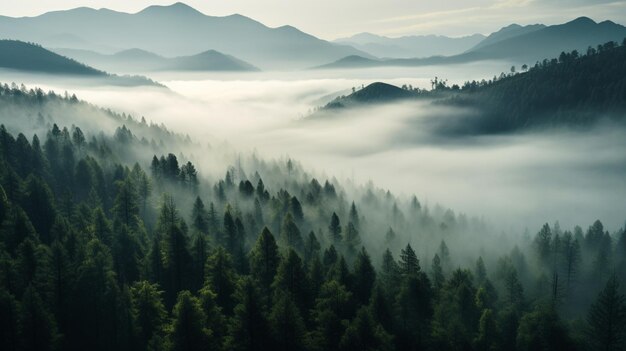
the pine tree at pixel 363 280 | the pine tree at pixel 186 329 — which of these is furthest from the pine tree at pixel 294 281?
the pine tree at pixel 186 329

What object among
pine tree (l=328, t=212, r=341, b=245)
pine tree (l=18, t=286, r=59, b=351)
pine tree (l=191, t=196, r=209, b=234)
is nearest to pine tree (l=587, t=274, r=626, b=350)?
pine tree (l=328, t=212, r=341, b=245)

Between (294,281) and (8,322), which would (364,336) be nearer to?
(294,281)

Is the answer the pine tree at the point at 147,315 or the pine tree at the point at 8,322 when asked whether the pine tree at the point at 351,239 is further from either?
the pine tree at the point at 8,322

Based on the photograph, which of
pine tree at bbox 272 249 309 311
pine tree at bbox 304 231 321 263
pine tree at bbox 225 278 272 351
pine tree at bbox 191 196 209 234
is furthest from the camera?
pine tree at bbox 191 196 209 234

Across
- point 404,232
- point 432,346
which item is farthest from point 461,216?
point 432,346

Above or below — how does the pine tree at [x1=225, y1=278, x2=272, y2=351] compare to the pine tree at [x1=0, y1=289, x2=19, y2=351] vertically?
below

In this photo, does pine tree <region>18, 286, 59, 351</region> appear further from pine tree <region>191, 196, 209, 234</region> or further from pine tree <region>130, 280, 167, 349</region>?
pine tree <region>191, 196, 209, 234</region>

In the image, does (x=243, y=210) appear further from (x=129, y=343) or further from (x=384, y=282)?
(x=129, y=343)

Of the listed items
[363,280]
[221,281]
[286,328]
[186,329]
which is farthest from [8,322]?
[363,280]
